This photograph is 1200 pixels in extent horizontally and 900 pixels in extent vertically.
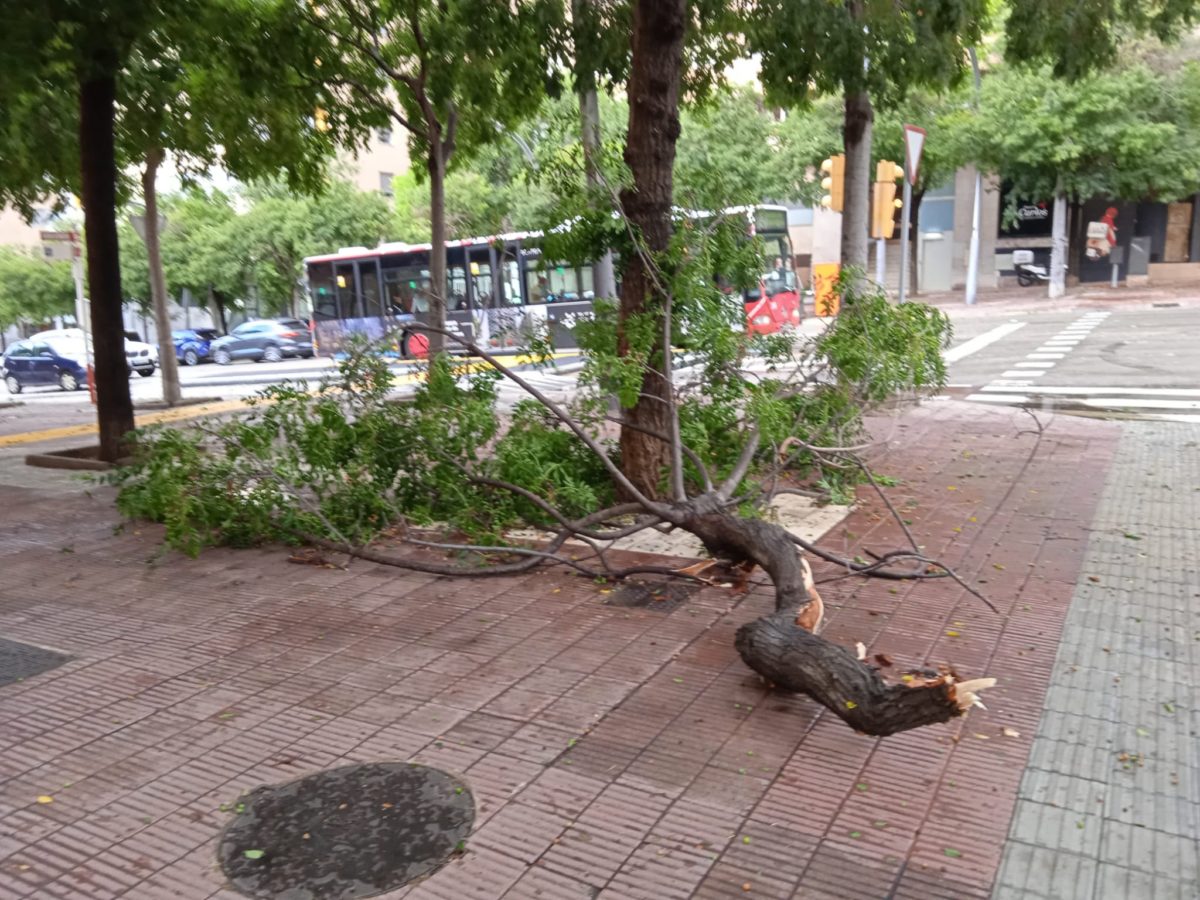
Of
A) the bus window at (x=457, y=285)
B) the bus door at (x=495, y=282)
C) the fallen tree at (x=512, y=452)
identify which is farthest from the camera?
the bus window at (x=457, y=285)

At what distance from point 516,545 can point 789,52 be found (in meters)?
6.45

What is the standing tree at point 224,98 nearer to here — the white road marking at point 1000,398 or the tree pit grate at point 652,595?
the tree pit grate at point 652,595

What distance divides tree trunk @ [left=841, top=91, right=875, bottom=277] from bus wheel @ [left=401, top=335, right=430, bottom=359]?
542cm

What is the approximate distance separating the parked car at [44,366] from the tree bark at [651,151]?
24293 millimetres

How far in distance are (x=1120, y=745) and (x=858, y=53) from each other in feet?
26.2

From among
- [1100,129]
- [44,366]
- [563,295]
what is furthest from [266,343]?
[1100,129]

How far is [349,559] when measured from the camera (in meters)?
6.93

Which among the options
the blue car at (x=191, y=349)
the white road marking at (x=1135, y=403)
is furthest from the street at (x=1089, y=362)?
the blue car at (x=191, y=349)

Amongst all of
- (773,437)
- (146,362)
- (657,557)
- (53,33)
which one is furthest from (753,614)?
(146,362)

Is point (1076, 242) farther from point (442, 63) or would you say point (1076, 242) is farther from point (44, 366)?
point (44, 366)

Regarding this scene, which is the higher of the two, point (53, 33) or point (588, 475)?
point (53, 33)

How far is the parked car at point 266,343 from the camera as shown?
1422 inches

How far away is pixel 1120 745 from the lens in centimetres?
393

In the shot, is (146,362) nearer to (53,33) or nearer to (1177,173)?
(53,33)
